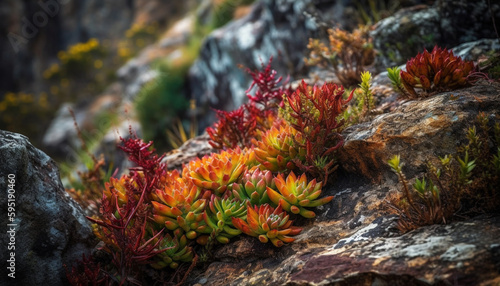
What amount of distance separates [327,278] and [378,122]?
55.1 inches

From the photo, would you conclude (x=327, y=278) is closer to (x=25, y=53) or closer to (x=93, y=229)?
(x=93, y=229)

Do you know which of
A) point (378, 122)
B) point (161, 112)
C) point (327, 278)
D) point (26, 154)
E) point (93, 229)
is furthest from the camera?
point (161, 112)

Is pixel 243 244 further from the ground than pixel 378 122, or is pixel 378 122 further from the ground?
pixel 378 122

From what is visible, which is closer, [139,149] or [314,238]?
[314,238]

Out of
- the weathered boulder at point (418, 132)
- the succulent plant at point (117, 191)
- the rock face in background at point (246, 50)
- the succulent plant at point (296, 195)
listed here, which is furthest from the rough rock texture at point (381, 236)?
the rock face in background at point (246, 50)

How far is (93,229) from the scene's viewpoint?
3.04m

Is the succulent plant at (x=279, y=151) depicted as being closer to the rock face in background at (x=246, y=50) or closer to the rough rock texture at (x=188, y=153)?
the rough rock texture at (x=188, y=153)

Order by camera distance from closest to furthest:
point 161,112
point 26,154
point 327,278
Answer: point 327,278, point 26,154, point 161,112

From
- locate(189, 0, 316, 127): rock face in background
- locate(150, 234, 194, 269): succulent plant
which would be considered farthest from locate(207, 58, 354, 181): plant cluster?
locate(189, 0, 316, 127): rock face in background

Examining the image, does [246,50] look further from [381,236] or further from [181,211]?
[381,236]

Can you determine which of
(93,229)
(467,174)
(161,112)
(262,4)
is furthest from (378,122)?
(161,112)

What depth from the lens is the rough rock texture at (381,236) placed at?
5.90 ft

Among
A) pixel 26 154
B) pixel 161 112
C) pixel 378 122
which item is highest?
pixel 161 112

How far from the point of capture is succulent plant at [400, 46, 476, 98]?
2783 millimetres
